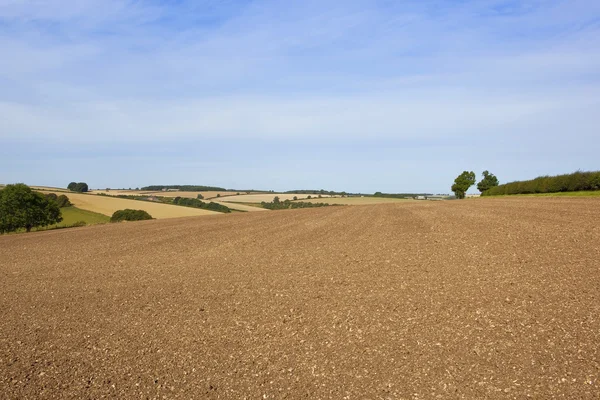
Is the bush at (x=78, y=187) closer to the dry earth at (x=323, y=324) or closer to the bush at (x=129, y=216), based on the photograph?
the bush at (x=129, y=216)

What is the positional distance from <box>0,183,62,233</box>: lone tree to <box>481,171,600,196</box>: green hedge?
196 ft

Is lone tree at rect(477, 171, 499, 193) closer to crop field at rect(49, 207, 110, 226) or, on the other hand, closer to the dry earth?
crop field at rect(49, 207, 110, 226)

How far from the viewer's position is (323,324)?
1029cm

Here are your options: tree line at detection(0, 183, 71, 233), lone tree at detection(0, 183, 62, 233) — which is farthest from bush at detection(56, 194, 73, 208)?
lone tree at detection(0, 183, 62, 233)

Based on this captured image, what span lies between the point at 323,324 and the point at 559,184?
53192mm

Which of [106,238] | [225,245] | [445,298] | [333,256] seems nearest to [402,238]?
[333,256]

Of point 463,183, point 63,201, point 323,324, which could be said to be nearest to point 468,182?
point 463,183

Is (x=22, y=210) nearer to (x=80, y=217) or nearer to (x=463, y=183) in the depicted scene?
(x=80, y=217)

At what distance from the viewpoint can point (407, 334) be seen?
30.5 ft

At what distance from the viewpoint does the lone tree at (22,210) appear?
56125 millimetres

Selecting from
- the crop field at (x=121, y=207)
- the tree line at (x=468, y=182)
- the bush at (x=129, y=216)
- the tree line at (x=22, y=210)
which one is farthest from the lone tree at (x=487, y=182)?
the tree line at (x=22, y=210)

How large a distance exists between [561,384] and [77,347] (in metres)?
8.48

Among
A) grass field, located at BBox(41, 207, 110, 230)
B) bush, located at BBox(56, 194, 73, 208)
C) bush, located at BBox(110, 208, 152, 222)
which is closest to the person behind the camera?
bush, located at BBox(110, 208, 152, 222)

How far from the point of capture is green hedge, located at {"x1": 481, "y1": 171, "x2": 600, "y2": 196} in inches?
1913
